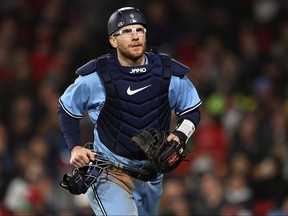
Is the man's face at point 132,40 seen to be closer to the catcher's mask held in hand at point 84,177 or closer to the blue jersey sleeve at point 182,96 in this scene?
the blue jersey sleeve at point 182,96

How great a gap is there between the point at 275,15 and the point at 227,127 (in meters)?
2.30

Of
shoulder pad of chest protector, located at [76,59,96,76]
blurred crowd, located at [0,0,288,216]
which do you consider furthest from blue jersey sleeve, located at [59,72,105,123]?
blurred crowd, located at [0,0,288,216]

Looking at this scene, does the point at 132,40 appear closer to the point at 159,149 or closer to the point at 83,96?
the point at 83,96

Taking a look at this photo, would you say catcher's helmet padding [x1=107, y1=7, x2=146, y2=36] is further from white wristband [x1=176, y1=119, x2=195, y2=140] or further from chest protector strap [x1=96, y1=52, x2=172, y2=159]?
white wristband [x1=176, y1=119, x2=195, y2=140]

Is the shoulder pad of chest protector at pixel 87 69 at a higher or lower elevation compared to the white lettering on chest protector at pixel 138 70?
higher

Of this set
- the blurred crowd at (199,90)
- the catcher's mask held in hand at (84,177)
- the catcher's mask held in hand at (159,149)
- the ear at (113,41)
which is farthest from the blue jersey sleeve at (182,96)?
the blurred crowd at (199,90)

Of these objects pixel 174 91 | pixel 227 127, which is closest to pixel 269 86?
pixel 227 127

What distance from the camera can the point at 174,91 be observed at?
276 inches

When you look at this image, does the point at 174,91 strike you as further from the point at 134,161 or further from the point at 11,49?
the point at 11,49

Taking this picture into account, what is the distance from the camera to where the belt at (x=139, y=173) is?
22.8 feet

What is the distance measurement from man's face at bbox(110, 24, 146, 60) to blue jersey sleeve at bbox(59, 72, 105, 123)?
306 millimetres

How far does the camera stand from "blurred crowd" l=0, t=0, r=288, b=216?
1088cm

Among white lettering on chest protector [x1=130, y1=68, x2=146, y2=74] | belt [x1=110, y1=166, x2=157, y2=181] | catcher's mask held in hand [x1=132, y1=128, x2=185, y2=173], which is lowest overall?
belt [x1=110, y1=166, x2=157, y2=181]

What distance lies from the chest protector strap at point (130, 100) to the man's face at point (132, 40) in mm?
142
